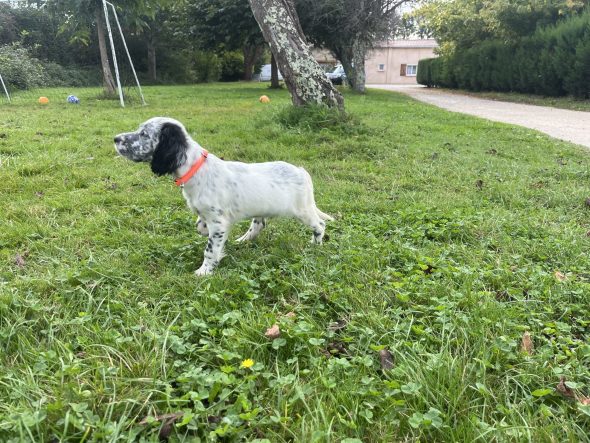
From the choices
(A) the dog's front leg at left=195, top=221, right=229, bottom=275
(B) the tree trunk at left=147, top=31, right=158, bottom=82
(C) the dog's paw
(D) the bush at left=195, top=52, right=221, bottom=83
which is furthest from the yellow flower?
(D) the bush at left=195, top=52, right=221, bottom=83

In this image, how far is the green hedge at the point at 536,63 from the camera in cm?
1986

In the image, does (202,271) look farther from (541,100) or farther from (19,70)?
(19,70)

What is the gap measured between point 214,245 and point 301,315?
47.0 inches

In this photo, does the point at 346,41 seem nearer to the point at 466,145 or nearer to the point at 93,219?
the point at 466,145

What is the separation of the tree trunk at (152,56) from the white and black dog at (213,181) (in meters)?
33.9

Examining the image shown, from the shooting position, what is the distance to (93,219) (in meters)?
4.54

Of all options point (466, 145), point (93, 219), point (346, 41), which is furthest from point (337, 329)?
point (346, 41)

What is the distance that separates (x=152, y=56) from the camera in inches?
1373

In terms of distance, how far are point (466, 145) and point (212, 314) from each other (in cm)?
750

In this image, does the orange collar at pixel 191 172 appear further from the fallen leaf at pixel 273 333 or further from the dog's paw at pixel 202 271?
the fallen leaf at pixel 273 333

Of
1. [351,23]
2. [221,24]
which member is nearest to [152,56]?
[221,24]

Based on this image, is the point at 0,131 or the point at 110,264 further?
the point at 0,131

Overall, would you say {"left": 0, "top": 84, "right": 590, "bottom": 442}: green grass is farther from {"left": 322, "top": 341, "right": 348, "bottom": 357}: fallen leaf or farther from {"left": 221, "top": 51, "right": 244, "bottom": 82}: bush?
{"left": 221, "top": 51, "right": 244, "bottom": 82}: bush

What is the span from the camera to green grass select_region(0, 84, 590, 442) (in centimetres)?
203
